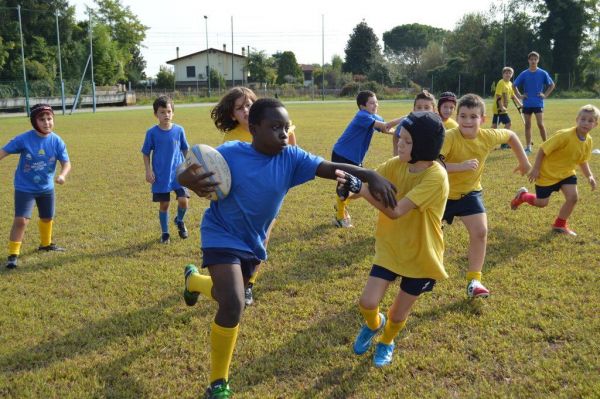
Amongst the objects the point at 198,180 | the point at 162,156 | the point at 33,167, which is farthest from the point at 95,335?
the point at 162,156

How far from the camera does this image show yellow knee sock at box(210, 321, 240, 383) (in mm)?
3398

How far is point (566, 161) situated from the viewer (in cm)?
663

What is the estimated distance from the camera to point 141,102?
5950 centimetres

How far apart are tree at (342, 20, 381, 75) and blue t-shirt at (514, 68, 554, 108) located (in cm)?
7368

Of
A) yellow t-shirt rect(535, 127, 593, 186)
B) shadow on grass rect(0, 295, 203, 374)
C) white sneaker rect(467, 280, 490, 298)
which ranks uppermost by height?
yellow t-shirt rect(535, 127, 593, 186)

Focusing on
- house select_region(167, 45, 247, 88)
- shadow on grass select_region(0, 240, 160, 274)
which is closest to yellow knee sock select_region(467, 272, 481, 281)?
shadow on grass select_region(0, 240, 160, 274)

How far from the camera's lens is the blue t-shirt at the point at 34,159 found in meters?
6.23

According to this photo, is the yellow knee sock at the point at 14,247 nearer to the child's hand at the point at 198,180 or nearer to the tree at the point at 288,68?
the child's hand at the point at 198,180

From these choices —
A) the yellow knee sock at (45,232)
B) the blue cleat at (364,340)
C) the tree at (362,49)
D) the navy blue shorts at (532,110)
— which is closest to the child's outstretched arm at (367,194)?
the blue cleat at (364,340)

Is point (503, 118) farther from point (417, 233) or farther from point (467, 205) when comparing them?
point (417, 233)

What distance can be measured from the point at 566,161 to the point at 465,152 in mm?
2237

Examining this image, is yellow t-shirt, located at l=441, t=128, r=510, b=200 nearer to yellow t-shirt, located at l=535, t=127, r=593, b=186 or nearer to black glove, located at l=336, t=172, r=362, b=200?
yellow t-shirt, located at l=535, t=127, r=593, b=186

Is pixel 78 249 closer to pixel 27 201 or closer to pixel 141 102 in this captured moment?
pixel 27 201

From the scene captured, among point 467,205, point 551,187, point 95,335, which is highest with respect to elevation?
point 467,205
